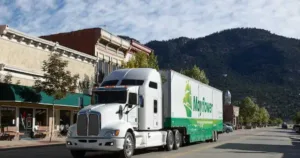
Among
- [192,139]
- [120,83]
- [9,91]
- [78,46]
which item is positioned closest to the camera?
[120,83]

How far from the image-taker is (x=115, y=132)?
51.4ft

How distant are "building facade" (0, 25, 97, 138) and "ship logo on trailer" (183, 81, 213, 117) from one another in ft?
21.8

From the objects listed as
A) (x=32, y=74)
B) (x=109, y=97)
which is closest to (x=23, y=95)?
(x=32, y=74)

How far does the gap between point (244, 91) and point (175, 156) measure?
574ft

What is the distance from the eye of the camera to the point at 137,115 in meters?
17.8

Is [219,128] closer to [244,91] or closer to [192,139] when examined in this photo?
[192,139]

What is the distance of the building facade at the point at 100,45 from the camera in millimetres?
42562

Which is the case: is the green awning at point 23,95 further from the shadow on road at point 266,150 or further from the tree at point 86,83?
the shadow on road at point 266,150

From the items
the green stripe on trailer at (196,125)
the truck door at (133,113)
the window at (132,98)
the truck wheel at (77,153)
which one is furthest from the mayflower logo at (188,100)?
the truck wheel at (77,153)

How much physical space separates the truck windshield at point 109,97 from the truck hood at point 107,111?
1.51 feet

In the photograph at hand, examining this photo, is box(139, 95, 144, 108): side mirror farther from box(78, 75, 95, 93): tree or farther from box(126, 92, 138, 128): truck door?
box(78, 75, 95, 93): tree

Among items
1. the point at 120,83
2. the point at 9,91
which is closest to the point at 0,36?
the point at 9,91

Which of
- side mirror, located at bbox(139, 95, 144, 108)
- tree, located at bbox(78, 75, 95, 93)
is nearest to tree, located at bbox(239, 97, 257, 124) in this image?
tree, located at bbox(78, 75, 95, 93)

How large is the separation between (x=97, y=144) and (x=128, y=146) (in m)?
1.29
